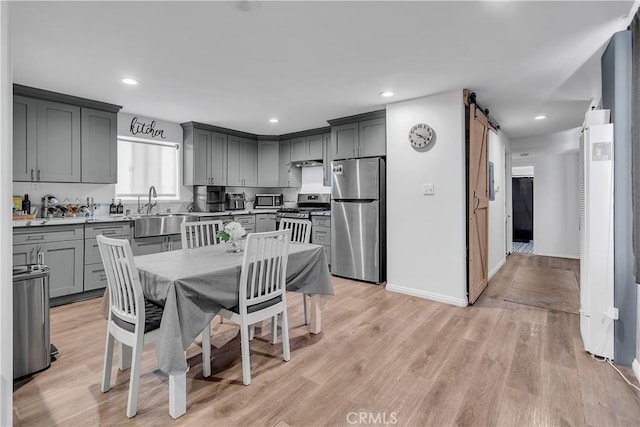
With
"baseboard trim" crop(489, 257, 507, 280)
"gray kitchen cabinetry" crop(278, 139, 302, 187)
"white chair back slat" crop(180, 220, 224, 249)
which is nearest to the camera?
"white chair back slat" crop(180, 220, 224, 249)

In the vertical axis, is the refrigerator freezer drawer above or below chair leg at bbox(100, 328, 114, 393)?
above

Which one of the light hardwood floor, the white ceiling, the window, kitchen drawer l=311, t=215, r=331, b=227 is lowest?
the light hardwood floor

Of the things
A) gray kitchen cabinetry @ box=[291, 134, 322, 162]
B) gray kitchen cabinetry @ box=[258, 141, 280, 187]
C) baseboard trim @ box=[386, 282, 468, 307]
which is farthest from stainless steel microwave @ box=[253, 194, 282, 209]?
baseboard trim @ box=[386, 282, 468, 307]

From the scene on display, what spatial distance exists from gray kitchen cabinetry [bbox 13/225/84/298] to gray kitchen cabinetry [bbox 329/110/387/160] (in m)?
3.48

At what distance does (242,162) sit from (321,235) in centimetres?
209

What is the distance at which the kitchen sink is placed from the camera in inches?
158

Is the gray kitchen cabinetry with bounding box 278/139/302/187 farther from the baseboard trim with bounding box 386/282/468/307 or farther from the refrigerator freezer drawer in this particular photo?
the baseboard trim with bounding box 386/282/468/307

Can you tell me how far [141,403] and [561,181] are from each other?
752cm

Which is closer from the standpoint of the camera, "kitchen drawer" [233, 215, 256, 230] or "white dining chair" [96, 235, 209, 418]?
"white dining chair" [96, 235, 209, 418]

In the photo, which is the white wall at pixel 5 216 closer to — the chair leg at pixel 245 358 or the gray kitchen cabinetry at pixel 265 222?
the chair leg at pixel 245 358

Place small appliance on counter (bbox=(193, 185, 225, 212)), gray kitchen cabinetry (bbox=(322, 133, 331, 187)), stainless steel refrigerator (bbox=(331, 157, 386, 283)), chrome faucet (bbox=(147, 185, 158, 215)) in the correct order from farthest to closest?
gray kitchen cabinetry (bbox=(322, 133, 331, 187)) → small appliance on counter (bbox=(193, 185, 225, 212)) → chrome faucet (bbox=(147, 185, 158, 215)) → stainless steel refrigerator (bbox=(331, 157, 386, 283))

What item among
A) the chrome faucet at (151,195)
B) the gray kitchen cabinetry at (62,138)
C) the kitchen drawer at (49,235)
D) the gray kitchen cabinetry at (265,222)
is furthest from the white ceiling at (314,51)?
the gray kitchen cabinetry at (265,222)

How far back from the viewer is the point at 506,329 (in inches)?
115

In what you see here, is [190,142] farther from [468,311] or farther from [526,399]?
[526,399]
